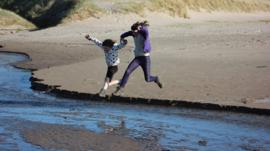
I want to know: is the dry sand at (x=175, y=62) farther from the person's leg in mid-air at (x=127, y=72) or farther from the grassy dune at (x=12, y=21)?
the grassy dune at (x=12, y=21)

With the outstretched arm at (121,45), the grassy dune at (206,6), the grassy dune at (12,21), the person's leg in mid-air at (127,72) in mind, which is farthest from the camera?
the grassy dune at (206,6)

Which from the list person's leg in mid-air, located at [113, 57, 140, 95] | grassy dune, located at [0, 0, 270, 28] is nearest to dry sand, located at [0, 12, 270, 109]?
person's leg in mid-air, located at [113, 57, 140, 95]

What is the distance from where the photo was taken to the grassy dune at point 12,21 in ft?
127

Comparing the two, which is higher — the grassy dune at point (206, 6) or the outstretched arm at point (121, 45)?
the grassy dune at point (206, 6)

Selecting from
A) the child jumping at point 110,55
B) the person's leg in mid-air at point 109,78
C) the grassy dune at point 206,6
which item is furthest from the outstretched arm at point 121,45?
the grassy dune at point 206,6

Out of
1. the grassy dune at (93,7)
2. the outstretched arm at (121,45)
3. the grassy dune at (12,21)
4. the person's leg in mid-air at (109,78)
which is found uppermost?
the grassy dune at (93,7)

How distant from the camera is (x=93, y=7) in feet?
124

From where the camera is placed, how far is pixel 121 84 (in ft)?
42.9

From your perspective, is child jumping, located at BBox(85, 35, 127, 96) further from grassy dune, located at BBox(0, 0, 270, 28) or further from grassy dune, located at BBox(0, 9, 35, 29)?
grassy dune, located at BBox(0, 9, 35, 29)

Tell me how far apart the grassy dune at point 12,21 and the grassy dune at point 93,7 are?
96 cm

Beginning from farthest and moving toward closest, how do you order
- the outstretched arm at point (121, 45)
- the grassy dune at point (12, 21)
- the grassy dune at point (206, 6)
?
the grassy dune at point (206, 6) < the grassy dune at point (12, 21) < the outstretched arm at point (121, 45)

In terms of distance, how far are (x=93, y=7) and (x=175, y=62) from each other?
66.1ft

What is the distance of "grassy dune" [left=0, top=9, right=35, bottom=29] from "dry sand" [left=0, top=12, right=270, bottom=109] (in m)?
5.07

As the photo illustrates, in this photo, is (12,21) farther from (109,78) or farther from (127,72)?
(127,72)
